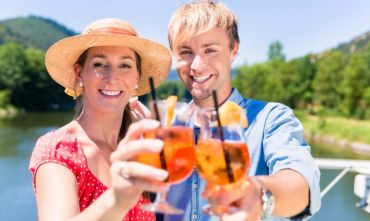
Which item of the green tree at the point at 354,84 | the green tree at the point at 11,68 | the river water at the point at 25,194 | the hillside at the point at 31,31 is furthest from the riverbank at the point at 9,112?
the hillside at the point at 31,31

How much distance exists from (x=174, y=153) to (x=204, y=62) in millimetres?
764

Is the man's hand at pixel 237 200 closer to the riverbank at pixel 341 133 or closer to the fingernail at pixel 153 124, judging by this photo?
the fingernail at pixel 153 124

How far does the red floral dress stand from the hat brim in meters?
0.33

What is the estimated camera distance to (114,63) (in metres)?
1.55

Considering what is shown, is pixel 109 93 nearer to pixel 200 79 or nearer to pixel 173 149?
pixel 200 79

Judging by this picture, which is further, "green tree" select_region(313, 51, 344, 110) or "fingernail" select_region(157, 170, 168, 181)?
"green tree" select_region(313, 51, 344, 110)

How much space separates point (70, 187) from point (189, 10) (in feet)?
2.46

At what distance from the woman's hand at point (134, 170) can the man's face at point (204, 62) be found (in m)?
0.72

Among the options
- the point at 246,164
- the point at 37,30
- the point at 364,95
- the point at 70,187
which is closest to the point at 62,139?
the point at 70,187

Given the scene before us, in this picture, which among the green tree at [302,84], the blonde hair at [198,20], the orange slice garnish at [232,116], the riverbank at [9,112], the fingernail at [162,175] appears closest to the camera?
the fingernail at [162,175]

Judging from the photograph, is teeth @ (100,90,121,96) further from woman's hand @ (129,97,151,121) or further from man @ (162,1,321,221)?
woman's hand @ (129,97,151,121)

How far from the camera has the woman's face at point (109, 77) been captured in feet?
5.07

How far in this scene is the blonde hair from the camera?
1.64 m

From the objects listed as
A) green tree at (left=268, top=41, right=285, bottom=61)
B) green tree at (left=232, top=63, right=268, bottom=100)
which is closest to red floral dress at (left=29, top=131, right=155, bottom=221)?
green tree at (left=232, top=63, right=268, bottom=100)
